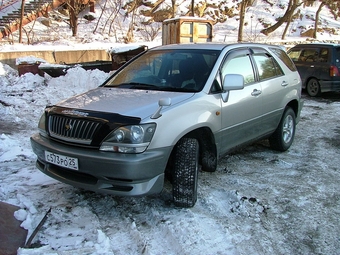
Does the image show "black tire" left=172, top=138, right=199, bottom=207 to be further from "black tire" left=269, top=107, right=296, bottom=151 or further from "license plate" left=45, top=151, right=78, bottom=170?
"black tire" left=269, top=107, right=296, bottom=151

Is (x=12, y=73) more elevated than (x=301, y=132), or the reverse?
(x=12, y=73)

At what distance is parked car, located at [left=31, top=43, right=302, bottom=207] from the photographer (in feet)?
10.1

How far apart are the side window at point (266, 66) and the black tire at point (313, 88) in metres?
6.08

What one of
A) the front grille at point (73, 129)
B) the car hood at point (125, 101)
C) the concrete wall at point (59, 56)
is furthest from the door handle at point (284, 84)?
the concrete wall at point (59, 56)

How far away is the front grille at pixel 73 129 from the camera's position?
10.4ft

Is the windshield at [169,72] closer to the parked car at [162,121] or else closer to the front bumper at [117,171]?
the parked car at [162,121]

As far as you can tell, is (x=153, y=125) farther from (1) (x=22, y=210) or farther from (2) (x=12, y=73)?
(2) (x=12, y=73)

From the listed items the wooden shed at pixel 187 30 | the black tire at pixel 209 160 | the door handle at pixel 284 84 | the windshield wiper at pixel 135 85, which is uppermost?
the wooden shed at pixel 187 30

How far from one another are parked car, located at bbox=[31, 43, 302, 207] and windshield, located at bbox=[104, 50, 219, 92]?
0.01 meters

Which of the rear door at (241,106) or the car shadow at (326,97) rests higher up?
the rear door at (241,106)

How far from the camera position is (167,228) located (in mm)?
3176

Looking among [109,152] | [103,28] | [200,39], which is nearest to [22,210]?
[109,152]

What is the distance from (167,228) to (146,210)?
426 mm

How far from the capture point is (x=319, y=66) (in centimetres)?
1047
